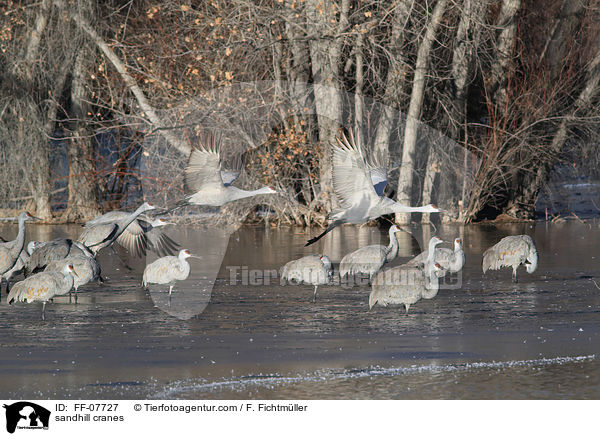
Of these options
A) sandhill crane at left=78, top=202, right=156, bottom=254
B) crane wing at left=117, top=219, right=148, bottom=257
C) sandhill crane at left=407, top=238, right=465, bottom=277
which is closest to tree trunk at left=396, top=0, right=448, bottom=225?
crane wing at left=117, top=219, right=148, bottom=257

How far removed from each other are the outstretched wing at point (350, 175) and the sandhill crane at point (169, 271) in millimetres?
2080

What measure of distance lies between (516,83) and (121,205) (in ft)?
30.3

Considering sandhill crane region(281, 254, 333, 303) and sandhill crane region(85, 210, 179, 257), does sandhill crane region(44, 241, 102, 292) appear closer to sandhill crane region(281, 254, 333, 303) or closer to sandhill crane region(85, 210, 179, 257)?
sandhill crane region(281, 254, 333, 303)

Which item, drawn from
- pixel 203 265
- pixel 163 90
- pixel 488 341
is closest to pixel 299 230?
pixel 163 90

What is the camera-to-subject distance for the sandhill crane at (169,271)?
11.0m

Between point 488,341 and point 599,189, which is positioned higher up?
point 599,189

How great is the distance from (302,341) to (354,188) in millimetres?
3593

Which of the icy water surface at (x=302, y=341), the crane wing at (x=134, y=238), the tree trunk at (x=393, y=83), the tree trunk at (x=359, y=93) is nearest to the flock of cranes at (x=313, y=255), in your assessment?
the icy water surface at (x=302, y=341)

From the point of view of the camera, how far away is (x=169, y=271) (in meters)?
11.0

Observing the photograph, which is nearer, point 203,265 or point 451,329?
point 451,329

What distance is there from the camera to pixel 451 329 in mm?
9117

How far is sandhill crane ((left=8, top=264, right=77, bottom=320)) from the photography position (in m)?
9.77
